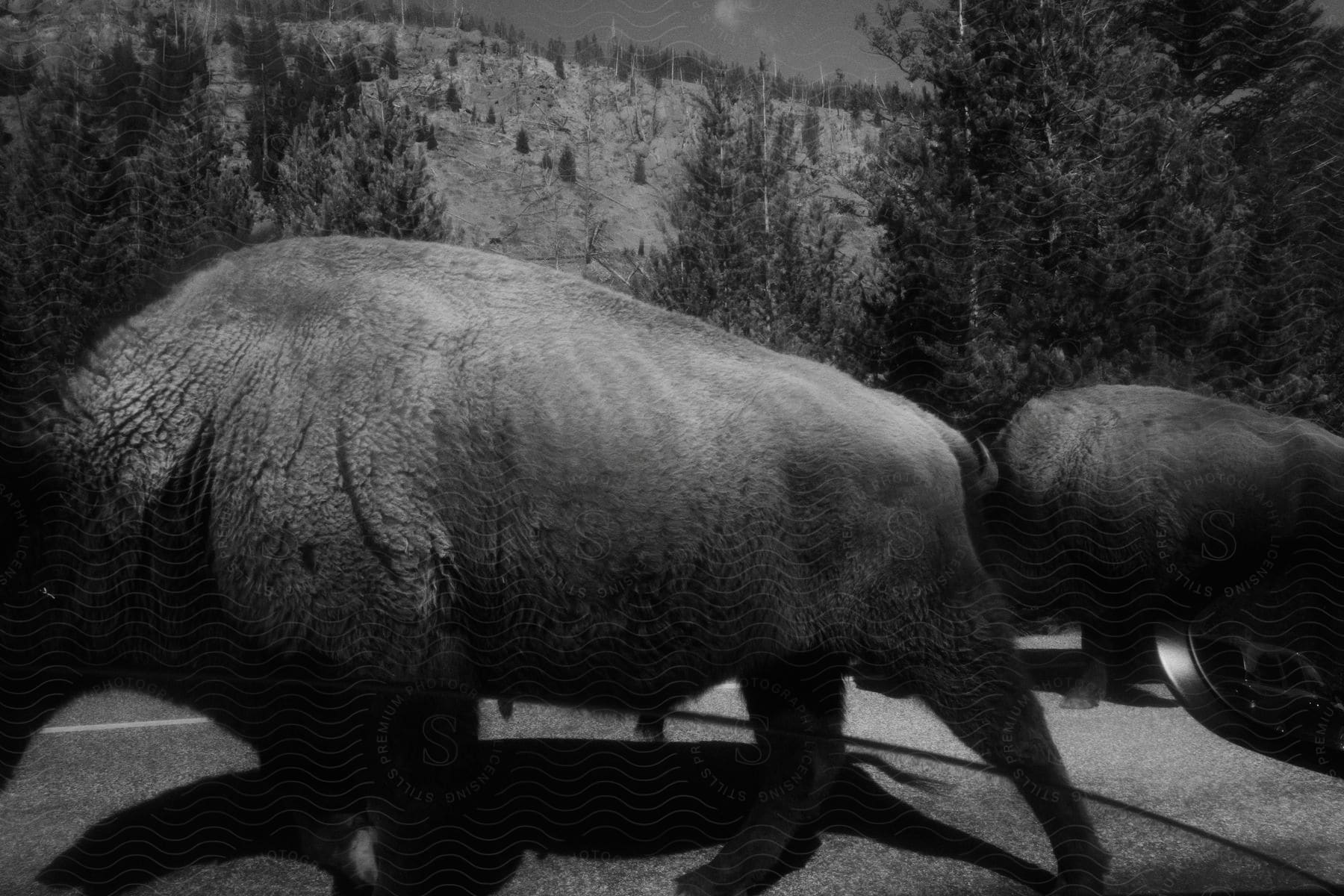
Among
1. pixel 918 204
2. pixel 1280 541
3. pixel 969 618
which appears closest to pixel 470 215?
pixel 918 204

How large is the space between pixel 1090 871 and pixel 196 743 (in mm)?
2501

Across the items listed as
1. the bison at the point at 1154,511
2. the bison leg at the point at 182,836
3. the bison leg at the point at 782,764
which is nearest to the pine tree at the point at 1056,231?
the bison at the point at 1154,511

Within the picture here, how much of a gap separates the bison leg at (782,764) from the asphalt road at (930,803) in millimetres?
80

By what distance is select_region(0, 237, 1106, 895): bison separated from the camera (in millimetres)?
2018

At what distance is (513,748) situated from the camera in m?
2.54

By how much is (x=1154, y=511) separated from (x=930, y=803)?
1.02 meters

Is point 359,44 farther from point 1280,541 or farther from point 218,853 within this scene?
point 1280,541

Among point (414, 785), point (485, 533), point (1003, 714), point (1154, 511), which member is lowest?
point (414, 785)

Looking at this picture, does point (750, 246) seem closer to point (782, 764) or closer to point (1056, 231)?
point (1056, 231)

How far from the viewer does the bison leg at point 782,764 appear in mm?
2223

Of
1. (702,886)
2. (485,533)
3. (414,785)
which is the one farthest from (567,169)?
(702,886)

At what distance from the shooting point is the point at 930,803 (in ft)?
7.98

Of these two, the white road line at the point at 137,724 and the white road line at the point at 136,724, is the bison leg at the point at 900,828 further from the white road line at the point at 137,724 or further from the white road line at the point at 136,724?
the white road line at the point at 136,724

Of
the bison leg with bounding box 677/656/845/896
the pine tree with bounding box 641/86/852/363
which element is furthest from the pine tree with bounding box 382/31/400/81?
the bison leg with bounding box 677/656/845/896
